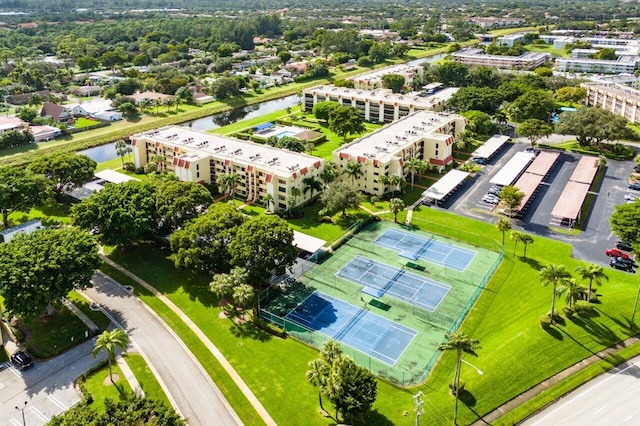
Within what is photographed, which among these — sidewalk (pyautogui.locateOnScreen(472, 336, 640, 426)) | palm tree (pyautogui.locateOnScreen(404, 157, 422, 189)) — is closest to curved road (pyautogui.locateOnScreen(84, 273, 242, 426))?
sidewalk (pyautogui.locateOnScreen(472, 336, 640, 426))

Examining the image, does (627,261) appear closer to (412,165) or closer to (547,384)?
(547,384)

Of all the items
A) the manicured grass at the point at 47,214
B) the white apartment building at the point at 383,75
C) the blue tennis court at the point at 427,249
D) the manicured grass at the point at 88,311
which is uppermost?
the white apartment building at the point at 383,75

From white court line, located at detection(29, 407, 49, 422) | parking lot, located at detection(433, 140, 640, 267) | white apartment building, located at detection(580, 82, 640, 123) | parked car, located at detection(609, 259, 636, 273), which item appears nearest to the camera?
white court line, located at detection(29, 407, 49, 422)

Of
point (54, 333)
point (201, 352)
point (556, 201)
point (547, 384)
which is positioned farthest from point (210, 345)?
point (556, 201)

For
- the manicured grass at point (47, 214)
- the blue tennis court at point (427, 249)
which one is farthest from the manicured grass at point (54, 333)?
the blue tennis court at point (427, 249)

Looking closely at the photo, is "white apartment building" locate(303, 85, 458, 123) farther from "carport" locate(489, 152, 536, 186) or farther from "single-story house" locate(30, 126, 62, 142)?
"single-story house" locate(30, 126, 62, 142)

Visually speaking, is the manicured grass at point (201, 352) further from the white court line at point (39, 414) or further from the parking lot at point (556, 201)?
Result: the parking lot at point (556, 201)

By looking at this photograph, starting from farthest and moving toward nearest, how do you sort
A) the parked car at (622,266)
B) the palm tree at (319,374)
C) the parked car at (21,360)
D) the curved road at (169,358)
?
the parked car at (622,266) → the parked car at (21,360) → the curved road at (169,358) → the palm tree at (319,374)
